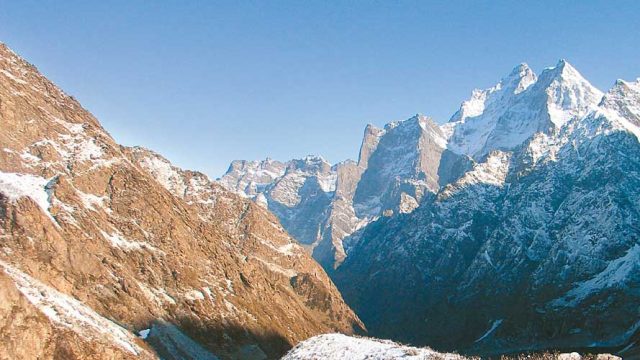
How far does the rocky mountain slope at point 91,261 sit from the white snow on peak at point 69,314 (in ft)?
1.06

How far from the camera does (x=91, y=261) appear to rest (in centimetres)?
14500

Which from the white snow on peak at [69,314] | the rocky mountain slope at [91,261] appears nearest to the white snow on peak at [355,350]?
the rocky mountain slope at [91,261]

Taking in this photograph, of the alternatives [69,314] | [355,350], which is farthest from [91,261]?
[355,350]

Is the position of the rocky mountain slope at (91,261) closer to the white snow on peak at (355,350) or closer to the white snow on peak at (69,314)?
the white snow on peak at (69,314)

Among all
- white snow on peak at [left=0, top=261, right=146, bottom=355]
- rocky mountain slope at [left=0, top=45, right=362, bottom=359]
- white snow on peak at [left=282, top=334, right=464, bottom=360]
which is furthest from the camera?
rocky mountain slope at [left=0, top=45, right=362, bottom=359]

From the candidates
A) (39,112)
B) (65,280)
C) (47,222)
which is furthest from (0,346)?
(39,112)

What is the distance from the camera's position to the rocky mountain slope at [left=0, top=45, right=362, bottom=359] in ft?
316

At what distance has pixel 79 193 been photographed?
557ft

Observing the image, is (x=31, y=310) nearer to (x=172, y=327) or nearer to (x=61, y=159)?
(x=172, y=327)

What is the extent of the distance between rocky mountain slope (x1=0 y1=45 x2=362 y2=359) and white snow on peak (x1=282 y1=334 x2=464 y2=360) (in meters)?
36.8

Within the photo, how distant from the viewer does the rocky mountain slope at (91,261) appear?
96312 mm

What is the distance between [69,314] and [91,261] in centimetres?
4632

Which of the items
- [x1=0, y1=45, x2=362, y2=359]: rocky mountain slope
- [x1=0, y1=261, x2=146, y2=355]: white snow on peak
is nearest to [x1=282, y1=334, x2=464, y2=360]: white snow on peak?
[x1=0, y1=45, x2=362, y2=359]: rocky mountain slope

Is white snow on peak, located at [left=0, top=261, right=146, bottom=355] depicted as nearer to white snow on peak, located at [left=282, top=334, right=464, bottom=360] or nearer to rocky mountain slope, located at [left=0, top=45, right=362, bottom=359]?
rocky mountain slope, located at [left=0, top=45, right=362, bottom=359]
